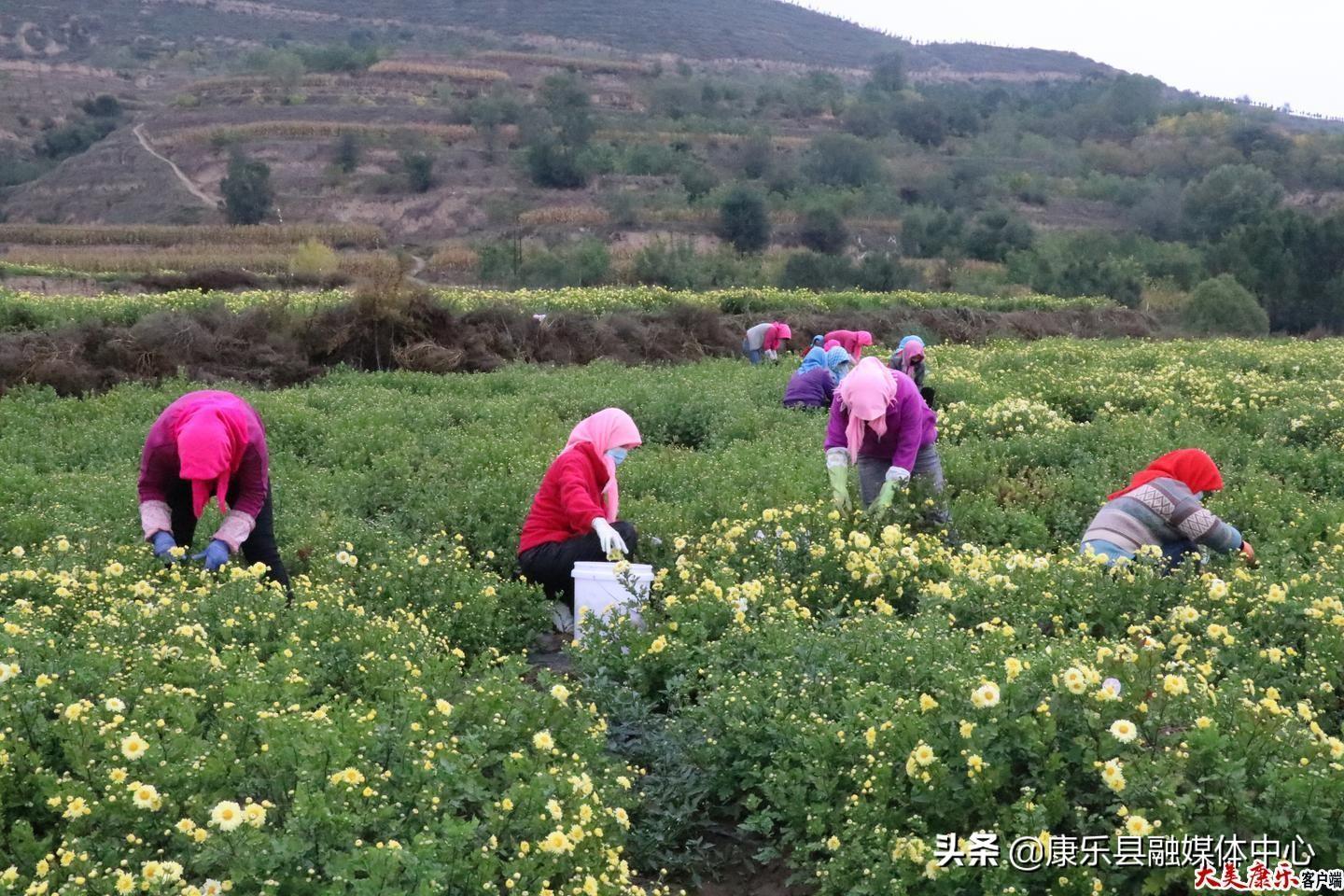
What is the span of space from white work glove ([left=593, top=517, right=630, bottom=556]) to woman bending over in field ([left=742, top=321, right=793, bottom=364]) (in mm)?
13749

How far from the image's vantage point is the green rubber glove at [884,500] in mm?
7656

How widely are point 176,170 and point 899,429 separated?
208ft

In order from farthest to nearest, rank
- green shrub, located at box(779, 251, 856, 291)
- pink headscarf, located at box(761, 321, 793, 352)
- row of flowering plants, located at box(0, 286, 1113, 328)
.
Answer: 1. green shrub, located at box(779, 251, 856, 291)
2. pink headscarf, located at box(761, 321, 793, 352)
3. row of flowering plants, located at box(0, 286, 1113, 328)

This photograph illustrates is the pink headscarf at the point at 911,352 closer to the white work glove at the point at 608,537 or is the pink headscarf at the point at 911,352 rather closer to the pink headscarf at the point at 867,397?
the pink headscarf at the point at 867,397

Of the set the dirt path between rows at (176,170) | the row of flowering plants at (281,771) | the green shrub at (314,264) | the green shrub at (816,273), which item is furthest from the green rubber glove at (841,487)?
the dirt path between rows at (176,170)

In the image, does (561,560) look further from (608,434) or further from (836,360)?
(836,360)

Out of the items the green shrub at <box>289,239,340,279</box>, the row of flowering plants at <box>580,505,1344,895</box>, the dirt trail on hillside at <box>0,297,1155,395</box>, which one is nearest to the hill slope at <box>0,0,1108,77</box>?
the green shrub at <box>289,239,340,279</box>

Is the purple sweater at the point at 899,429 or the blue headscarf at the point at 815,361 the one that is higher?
the purple sweater at the point at 899,429

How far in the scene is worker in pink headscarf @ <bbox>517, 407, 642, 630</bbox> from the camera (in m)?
6.98

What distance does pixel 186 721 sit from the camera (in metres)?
3.75

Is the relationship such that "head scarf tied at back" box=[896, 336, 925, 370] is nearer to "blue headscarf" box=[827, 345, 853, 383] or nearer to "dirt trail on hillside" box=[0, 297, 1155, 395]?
"blue headscarf" box=[827, 345, 853, 383]

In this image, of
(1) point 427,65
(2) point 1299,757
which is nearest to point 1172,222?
(1) point 427,65

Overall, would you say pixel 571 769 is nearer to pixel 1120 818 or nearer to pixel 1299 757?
pixel 1120 818

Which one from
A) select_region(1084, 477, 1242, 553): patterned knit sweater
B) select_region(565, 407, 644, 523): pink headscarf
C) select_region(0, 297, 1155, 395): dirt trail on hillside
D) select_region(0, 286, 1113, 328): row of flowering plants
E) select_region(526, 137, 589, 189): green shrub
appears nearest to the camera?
select_region(1084, 477, 1242, 553): patterned knit sweater
